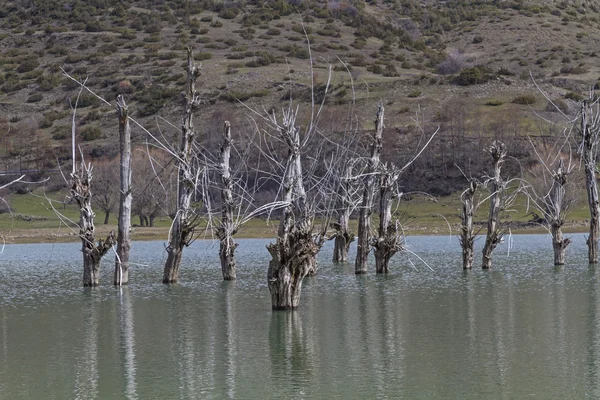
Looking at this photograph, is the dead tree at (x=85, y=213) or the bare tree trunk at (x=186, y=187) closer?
the dead tree at (x=85, y=213)

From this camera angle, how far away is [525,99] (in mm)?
113750

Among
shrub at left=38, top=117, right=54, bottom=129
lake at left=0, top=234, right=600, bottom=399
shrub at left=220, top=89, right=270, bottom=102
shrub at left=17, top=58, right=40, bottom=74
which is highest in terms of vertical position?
shrub at left=17, top=58, right=40, bottom=74

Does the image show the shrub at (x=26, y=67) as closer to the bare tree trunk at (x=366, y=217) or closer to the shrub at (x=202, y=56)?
the shrub at (x=202, y=56)

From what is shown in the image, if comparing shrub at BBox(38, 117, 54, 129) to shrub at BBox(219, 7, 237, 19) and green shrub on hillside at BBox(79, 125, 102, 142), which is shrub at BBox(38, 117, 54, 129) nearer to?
green shrub on hillside at BBox(79, 125, 102, 142)

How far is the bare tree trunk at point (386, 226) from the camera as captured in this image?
41.2 metres

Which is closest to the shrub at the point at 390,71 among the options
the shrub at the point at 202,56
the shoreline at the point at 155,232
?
the shrub at the point at 202,56

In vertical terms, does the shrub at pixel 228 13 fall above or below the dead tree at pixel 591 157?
above

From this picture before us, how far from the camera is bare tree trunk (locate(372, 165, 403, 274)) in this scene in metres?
41.2

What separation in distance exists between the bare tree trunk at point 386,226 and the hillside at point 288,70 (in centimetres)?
3886

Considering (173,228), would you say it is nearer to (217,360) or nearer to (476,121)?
(217,360)

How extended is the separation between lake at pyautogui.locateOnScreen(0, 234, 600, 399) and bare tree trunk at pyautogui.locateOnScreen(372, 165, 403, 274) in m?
0.97

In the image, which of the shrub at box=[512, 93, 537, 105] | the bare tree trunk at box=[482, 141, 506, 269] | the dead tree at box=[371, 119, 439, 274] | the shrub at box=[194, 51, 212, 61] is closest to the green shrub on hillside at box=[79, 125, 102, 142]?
the shrub at box=[194, 51, 212, 61]

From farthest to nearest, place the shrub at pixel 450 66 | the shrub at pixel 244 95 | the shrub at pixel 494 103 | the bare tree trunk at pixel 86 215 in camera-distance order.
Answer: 1. the shrub at pixel 450 66
2. the shrub at pixel 244 95
3. the shrub at pixel 494 103
4. the bare tree trunk at pixel 86 215

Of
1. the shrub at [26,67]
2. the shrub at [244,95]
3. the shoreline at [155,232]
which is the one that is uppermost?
the shrub at [26,67]
